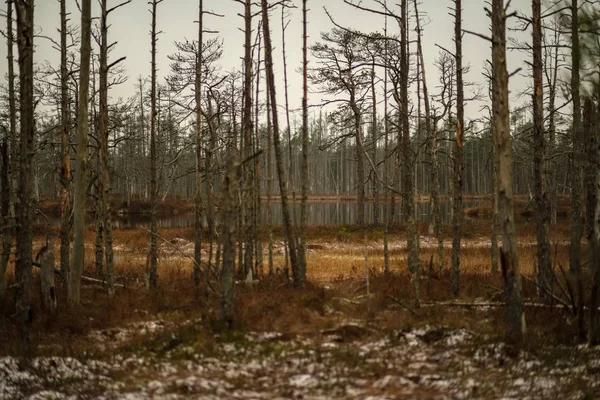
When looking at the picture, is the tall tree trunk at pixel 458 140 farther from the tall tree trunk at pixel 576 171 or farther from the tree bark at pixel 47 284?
the tree bark at pixel 47 284

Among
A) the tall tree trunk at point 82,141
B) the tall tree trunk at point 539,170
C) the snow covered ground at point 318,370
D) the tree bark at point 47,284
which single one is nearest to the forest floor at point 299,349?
the snow covered ground at point 318,370

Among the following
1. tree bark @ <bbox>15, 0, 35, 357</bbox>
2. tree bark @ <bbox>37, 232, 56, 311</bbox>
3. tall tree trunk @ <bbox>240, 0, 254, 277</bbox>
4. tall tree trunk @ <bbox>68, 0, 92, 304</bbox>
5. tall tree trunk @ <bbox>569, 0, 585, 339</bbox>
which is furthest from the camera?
tall tree trunk @ <bbox>240, 0, 254, 277</bbox>

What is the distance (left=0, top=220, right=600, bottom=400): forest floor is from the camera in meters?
5.22

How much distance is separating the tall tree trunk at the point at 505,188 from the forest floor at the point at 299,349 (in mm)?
391

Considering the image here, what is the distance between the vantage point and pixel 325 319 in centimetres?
870

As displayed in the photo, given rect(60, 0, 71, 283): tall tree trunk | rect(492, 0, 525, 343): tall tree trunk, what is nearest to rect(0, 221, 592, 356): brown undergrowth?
rect(492, 0, 525, 343): tall tree trunk

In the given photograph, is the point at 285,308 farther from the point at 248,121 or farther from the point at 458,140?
the point at 458,140

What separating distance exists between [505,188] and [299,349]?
154 inches

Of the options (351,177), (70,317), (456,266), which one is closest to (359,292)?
(456,266)

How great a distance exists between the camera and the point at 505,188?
665cm

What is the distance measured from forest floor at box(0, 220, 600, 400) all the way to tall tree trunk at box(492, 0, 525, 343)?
391 millimetres

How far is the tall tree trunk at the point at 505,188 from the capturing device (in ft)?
21.8

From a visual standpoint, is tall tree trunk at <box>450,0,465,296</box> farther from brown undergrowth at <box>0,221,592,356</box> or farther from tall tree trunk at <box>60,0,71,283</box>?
tall tree trunk at <box>60,0,71,283</box>

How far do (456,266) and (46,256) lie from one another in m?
8.69
